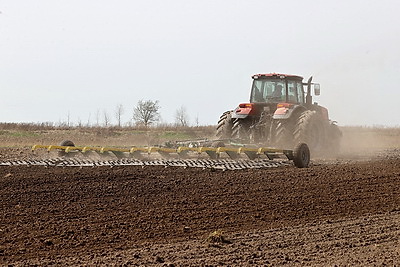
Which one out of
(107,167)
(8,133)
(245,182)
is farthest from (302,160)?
(8,133)

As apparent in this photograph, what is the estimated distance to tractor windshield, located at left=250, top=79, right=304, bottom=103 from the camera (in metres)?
15.8

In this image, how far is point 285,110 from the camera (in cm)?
1470

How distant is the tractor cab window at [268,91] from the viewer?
15812 millimetres

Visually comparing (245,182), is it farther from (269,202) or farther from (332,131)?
(332,131)

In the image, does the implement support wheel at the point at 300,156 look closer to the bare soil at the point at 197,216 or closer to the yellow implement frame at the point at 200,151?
the yellow implement frame at the point at 200,151

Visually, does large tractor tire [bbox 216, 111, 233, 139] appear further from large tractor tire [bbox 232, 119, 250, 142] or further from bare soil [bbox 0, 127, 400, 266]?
bare soil [bbox 0, 127, 400, 266]

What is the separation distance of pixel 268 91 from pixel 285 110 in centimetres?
142

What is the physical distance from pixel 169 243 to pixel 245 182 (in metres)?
4.09

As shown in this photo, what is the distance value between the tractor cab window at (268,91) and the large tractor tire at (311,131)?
927 millimetres

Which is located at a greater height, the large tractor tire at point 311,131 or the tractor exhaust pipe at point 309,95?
the tractor exhaust pipe at point 309,95

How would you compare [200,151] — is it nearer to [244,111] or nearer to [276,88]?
[244,111]

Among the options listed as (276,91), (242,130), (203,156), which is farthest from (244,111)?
(203,156)

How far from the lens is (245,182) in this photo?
1057cm

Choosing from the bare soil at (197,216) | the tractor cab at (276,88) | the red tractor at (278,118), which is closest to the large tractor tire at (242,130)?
the red tractor at (278,118)
